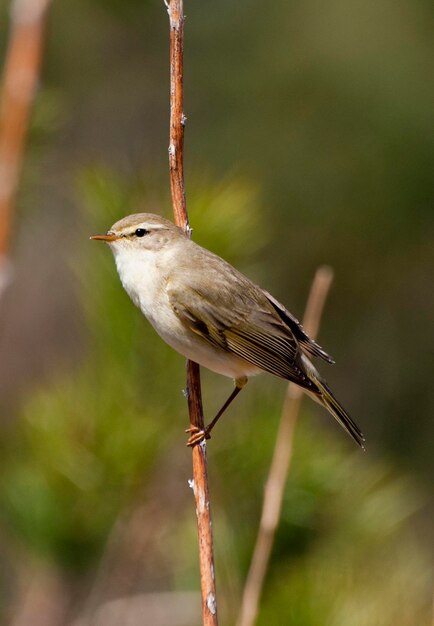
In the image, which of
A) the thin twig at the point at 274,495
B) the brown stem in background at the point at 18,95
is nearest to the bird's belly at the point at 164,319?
the thin twig at the point at 274,495

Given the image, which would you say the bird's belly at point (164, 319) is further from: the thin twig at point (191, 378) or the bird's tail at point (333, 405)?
the bird's tail at point (333, 405)

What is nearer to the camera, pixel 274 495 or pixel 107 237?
pixel 274 495

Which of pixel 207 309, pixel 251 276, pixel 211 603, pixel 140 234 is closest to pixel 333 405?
pixel 207 309

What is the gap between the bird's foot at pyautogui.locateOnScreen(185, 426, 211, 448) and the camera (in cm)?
197

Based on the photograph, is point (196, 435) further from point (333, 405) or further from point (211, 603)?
point (333, 405)

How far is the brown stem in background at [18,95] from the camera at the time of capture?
1687 mm

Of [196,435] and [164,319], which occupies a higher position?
[164,319]

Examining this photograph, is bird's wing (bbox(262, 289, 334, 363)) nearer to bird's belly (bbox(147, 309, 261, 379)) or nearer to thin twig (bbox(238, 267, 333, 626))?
bird's belly (bbox(147, 309, 261, 379))

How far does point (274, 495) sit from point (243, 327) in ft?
2.57

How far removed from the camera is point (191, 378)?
232 cm

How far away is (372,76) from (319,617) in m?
3.58

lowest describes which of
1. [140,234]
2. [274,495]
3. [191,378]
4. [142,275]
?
[274,495]

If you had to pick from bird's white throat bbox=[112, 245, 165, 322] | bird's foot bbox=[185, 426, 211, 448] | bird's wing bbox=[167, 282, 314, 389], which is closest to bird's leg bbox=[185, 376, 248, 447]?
bird's foot bbox=[185, 426, 211, 448]

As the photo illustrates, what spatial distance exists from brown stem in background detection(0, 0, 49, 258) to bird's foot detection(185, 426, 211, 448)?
54 centimetres
